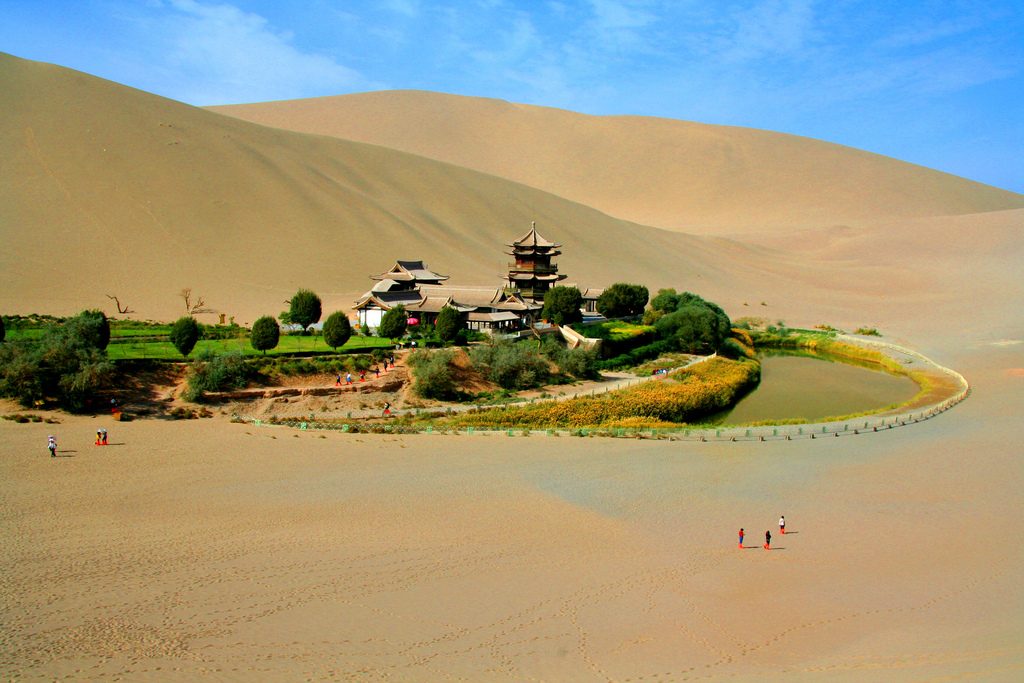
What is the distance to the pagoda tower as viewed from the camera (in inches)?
1640

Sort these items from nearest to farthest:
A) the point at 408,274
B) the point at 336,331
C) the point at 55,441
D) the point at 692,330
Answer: the point at 55,441, the point at 336,331, the point at 692,330, the point at 408,274

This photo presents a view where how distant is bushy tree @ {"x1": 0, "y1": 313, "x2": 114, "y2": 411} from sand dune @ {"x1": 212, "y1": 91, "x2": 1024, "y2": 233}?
330 feet

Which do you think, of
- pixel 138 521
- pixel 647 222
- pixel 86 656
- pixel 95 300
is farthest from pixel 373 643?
pixel 647 222

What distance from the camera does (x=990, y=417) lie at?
2617cm

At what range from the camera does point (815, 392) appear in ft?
110

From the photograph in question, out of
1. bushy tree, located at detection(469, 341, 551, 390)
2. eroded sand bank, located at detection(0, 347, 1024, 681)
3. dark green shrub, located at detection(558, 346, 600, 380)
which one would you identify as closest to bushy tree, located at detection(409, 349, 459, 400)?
bushy tree, located at detection(469, 341, 551, 390)

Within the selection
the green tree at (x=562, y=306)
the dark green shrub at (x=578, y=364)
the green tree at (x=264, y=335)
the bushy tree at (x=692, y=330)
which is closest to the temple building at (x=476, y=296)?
the green tree at (x=562, y=306)

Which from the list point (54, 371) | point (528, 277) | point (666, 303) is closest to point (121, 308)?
point (54, 371)

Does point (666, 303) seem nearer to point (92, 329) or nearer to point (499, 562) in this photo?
point (92, 329)

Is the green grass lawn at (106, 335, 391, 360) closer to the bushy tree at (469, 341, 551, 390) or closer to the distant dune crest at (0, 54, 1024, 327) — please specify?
the bushy tree at (469, 341, 551, 390)

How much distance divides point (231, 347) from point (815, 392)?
23.5 metres

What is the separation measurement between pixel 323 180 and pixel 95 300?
Answer: 3017 cm

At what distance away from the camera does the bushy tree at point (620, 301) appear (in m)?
42.9

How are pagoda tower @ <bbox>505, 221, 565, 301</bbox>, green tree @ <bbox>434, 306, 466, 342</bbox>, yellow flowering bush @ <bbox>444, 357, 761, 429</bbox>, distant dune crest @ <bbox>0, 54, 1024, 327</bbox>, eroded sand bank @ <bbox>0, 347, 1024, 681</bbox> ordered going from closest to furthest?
1. eroded sand bank @ <bbox>0, 347, 1024, 681</bbox>
2. yellow flowering bush @ <bbox>444, 357, 761, 429</bbox>
3. green tree @ <bbox>434, 306, 466, 342</bbox>
4. pagoda tower @ <bbox>505, 221, 565, 301</bbox>
5. distant dune crest @ <bbox>0, 54, 1024, 327</bbox>
